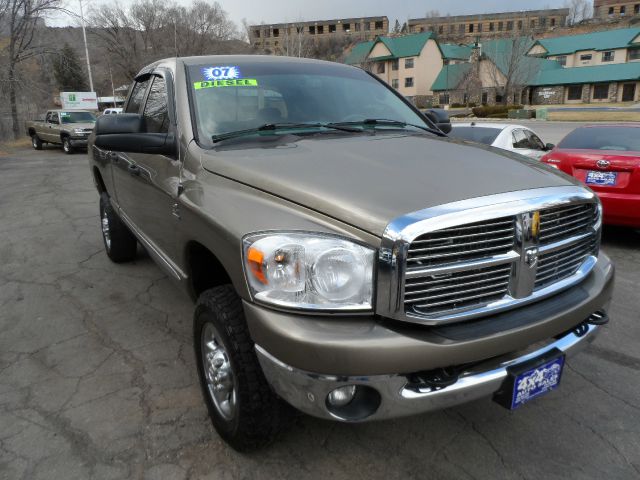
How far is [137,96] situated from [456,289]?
3.41 metres

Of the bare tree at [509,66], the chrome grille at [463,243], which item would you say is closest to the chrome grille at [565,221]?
the chrome grille at [463,243]

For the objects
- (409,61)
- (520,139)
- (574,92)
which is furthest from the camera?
(409,61)

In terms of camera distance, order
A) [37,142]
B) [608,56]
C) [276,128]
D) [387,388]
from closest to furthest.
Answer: [387,388], [276,128], [37,142], [608,56]

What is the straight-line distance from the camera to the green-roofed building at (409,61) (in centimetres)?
6312

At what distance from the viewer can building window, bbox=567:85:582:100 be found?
5663 centimetres

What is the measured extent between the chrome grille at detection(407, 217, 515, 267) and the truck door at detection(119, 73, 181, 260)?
150 cm

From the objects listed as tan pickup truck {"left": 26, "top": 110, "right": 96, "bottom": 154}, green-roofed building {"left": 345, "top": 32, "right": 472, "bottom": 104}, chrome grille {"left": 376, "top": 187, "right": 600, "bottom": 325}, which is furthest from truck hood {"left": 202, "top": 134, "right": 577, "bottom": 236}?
green-roofed building {"left": 345, "top": 32, "right": 472, "bottom": 104}

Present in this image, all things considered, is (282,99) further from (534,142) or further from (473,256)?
(534,142)

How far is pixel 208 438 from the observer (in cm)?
253

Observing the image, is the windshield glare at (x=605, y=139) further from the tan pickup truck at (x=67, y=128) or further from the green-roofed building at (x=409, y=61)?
the green-roofed building at (x=409, y=61)

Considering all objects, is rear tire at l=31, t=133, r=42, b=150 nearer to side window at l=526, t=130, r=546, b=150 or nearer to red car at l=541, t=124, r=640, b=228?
side window at l=526, t=130, r=546, b=150

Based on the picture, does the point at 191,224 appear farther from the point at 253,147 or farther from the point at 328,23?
the point at 328,23

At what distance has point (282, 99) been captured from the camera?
121 inches

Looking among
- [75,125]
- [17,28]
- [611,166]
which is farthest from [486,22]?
[611,166]
